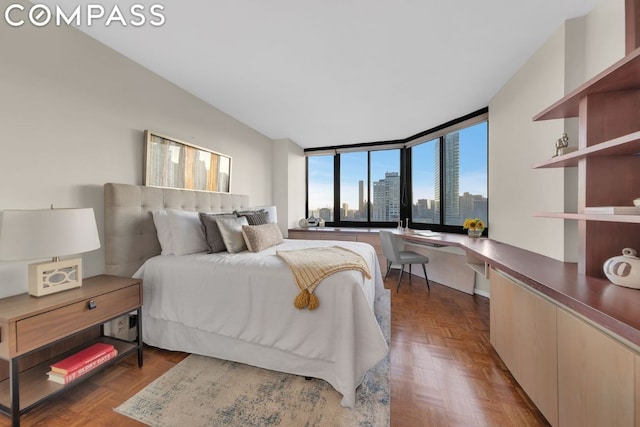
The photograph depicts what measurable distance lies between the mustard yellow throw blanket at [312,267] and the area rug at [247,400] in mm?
556

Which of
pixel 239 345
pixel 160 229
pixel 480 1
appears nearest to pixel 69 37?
pixel 160 229

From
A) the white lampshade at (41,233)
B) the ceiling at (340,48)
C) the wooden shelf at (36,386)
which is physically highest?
the ceiling at (340,48)

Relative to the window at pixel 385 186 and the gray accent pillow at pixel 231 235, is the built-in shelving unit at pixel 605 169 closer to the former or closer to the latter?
the gray accent pillow at pixel 231 235

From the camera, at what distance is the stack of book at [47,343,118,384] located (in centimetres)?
139

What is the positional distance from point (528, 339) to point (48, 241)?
9.04 feet

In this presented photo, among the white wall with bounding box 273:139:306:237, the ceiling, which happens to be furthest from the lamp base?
the white wall with bounding box 273:139:306:237

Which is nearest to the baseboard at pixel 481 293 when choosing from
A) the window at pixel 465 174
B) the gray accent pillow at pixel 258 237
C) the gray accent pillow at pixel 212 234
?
the window at pixel 465 174

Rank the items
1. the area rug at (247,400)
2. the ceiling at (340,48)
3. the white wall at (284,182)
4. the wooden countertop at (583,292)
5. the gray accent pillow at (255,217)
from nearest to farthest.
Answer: the wooden countertop at (583,292) < the area rug at (247,400) < the ceiling at (340,48) < the gray accent pillow at (255,217) < the white wall at (284,182)

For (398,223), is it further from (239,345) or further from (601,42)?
(239,345)

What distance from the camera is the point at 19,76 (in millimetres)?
1505

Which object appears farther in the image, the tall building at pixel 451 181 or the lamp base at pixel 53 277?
the tall building at pixel 451 181

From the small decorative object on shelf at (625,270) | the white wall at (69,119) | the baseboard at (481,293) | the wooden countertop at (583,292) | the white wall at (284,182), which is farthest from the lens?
the white wall at (284,182)

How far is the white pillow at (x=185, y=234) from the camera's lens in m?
2.13

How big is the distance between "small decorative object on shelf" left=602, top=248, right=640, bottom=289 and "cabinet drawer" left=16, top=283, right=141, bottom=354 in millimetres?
2821
